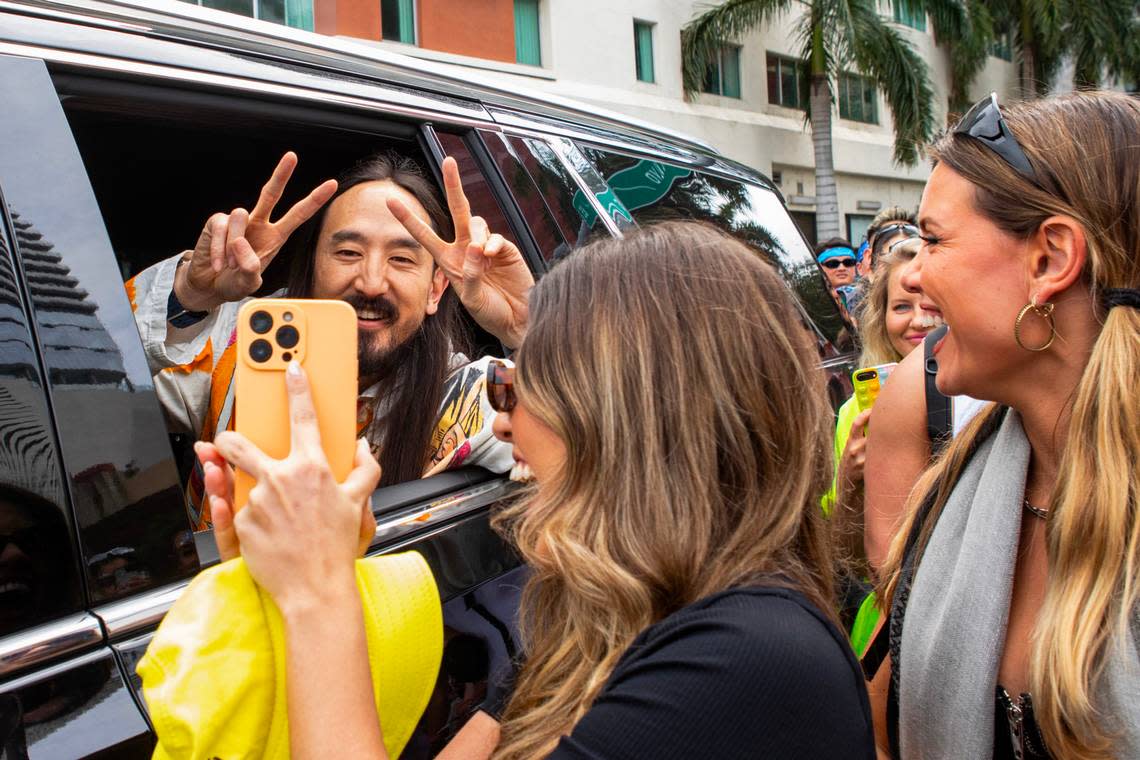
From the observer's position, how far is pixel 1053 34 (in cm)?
2367

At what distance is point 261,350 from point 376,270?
1471 mm

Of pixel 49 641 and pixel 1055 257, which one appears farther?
pixel 1055 257

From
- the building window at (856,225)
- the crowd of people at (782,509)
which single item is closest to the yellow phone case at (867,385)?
the crowd of people at (782,509)

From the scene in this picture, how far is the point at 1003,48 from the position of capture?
27922 mm

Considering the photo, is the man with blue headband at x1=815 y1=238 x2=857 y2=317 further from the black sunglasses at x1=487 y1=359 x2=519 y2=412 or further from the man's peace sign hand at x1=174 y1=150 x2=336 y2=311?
the black sunglasses at x1=487 y1=359 x2=519 y2=412

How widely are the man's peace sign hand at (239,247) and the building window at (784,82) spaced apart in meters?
19.6

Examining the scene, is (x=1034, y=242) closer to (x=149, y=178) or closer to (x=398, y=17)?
(x=149, y=178)

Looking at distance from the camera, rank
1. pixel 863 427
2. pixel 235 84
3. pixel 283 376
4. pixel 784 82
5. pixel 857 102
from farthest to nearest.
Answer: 1. pixel 857 102
2. pixel 784 82
3. pixel 863 427
4. pixel 235 84
5. pixel 283 376

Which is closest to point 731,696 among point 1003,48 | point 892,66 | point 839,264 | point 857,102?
point 839,264

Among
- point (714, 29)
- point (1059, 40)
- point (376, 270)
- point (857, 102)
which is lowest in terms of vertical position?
point (376, 270)

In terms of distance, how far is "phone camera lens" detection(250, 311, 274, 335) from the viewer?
111 centimetres

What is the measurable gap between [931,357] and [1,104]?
1826mm

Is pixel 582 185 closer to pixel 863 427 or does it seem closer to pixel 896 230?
pixel 863 427

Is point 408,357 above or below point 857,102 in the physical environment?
below
